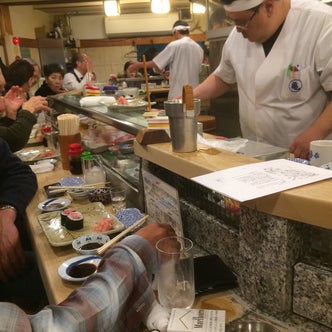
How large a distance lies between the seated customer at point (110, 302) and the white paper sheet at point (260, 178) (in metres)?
0.32

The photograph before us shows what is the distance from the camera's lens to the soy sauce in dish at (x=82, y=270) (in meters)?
1.35

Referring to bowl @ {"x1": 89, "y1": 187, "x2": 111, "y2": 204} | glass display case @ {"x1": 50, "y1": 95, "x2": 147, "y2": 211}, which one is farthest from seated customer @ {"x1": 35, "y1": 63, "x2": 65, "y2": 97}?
bowl @ {"x1": 89, "y1": 187, "x2": 111, "y2": 204}

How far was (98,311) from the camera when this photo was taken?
0.93m

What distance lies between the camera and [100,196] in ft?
6.91

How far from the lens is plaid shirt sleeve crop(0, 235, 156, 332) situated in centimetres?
86

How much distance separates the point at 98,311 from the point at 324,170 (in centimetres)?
72

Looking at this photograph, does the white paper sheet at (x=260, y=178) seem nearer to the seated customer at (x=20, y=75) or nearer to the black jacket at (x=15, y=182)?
the black jacket at (x=15, y=182)

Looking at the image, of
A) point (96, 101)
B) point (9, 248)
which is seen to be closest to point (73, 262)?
point (9, 248)

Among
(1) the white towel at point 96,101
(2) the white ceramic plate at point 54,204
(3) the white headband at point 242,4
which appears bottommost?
(2) the white ceramic plate at point 54,204

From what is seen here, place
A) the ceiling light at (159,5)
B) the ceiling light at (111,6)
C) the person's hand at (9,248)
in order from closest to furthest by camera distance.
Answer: the person's hand at (9,248)
the ceiling light at (111,6)
the ceiling light at (159,5)

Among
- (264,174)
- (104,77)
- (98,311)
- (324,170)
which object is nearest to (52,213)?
(98,311)

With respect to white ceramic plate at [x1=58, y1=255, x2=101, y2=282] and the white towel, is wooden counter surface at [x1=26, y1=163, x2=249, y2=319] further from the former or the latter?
the white towel

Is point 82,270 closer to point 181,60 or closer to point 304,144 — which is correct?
point 304,144

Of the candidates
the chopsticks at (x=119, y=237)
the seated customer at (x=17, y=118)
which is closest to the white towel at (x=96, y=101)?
the seated customer at (x=17, y=118)
